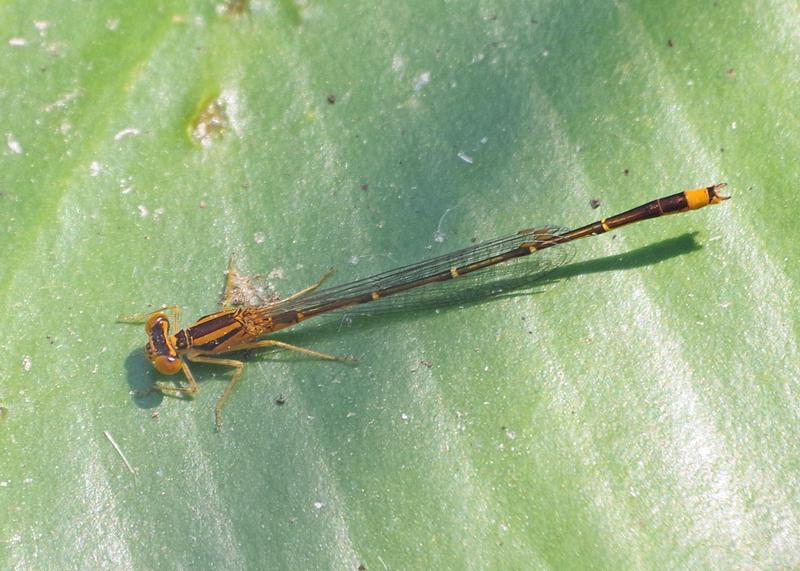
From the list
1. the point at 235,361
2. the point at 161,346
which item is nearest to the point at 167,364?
the point at 161,346

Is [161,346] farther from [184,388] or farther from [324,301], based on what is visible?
[324,301]

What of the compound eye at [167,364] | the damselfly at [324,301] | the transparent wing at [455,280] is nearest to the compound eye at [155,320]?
the damselfly at [324,301]

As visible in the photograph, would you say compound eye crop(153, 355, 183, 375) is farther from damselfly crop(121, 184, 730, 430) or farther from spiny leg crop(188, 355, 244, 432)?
spiny leg crop(188, 355, 244, 432)

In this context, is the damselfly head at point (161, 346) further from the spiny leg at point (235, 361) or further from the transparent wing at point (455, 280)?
the transparent wing at point (455, 280)

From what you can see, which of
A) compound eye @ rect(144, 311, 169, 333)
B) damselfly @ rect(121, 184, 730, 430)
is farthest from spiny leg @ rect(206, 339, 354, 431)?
compound eye @ rect(144, 311, 169, 333)

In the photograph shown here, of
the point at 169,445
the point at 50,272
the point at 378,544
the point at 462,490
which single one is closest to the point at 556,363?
the point at 462,490

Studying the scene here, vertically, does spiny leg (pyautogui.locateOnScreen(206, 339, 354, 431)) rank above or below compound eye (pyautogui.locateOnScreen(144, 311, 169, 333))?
below
